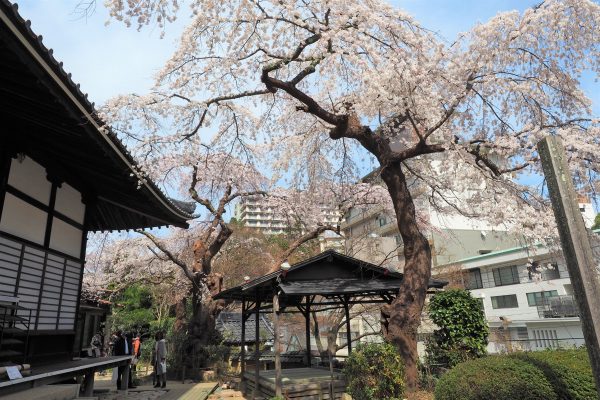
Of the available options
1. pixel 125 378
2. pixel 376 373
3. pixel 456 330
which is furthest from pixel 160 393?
pixel 456 330

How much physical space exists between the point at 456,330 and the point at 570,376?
200 inches

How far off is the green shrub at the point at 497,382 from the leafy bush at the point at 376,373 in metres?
1.67

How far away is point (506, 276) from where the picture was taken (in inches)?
983

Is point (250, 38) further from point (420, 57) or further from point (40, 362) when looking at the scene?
point (40, 362)

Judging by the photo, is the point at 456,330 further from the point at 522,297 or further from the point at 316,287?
the point at 522,297

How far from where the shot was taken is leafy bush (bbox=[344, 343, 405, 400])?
6.62 metres

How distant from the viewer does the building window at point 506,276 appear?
24.4m

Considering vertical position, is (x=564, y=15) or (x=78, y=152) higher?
(x=564, y=15)

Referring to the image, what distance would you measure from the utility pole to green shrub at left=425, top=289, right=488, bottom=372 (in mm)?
7015

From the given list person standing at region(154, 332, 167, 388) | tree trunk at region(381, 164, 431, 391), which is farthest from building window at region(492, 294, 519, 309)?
person standing at region(154, 332, 167, 388)

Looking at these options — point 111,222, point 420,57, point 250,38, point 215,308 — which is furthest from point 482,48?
point 215,308

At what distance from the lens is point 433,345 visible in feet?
33.0

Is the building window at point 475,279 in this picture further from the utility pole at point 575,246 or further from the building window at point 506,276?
the utility pole at point 575,246

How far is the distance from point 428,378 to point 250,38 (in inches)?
318
